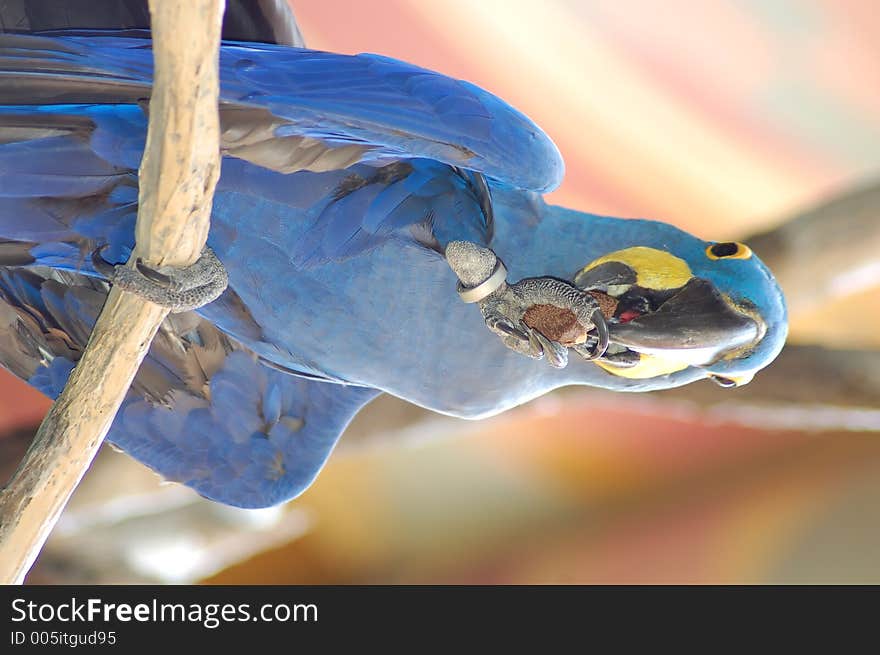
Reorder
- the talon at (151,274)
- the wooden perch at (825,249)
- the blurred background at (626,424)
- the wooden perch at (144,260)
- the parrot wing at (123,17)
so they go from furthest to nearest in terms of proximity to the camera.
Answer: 1. the blurred background at (626,424)
2. the wooden perch at (825,249)
3. the parrot wing at (123,17)
4. the talon at (151,274)
5. the wooden perch at (144,260)

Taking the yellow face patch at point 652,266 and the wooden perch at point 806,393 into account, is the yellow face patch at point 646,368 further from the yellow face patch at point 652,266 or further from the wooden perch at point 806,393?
the wooden perch at point 806,393

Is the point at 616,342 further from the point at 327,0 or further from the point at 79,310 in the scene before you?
the point at 327,0

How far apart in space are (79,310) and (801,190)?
156 centimetres

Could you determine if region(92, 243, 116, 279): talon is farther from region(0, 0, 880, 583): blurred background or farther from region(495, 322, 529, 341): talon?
region(0, 0, 880, 583): blurred background

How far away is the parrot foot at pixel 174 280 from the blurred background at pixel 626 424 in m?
0.68

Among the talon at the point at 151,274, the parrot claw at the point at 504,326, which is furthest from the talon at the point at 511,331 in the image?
the talon at the point at 151,274

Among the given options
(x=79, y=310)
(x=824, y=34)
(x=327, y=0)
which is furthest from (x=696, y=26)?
(x=79, y=310)

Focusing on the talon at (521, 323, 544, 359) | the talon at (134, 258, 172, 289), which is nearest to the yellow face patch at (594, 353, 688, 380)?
the talon at (521, 323, 544, 359)

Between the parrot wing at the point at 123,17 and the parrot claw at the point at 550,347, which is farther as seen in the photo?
the parrot wing at the point at 123,17

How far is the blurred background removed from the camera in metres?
1.58

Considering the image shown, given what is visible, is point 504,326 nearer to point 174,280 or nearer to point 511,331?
point 511,331

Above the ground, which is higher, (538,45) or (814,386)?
(538,45)

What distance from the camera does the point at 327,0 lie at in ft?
6.37

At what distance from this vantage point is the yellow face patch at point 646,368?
2.98 ft
